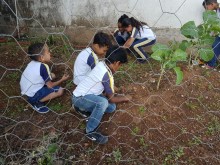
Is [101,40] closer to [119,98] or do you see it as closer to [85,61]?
[85,61]

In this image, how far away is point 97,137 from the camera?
2422 millimetres

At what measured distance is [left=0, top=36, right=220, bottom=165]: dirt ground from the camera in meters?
2.34

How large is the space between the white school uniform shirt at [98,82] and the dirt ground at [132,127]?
0.86 ft

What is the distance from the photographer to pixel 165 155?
236 centimetres

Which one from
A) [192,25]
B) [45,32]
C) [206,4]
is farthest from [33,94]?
[206,4]

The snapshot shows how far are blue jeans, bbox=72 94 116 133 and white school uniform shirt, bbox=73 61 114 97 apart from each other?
0.04 m

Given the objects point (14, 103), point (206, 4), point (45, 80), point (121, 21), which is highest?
point (206, 4)

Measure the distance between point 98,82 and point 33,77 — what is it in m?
0.62

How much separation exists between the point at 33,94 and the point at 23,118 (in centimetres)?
23

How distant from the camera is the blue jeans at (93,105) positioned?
2436 mm

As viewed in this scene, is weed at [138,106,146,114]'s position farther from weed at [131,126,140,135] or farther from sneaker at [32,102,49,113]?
sneaker at [32,102,49,113]

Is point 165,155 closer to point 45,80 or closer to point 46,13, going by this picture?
point 45,80

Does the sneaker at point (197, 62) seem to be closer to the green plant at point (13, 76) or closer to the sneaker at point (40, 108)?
the sneaker at point (40, 108)

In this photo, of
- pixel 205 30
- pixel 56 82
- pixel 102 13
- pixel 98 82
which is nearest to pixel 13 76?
pixel 56 82
